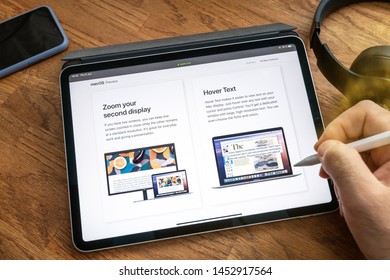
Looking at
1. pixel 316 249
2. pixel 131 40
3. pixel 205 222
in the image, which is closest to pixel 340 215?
pixel 316 249

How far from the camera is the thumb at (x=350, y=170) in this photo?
0.47 meters

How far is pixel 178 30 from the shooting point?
26.6 inches

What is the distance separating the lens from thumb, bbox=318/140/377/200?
47 centimetres

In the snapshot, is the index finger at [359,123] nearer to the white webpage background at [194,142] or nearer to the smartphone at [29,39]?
the white webpage background at [194,142]

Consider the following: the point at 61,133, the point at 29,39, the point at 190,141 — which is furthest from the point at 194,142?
the point at 29,39

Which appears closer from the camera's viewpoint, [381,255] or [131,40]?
[381,255]

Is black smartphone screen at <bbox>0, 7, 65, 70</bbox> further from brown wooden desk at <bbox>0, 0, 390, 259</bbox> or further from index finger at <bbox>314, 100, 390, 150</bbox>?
index finger at <bbox>314, 100, 390, 150</bbox>

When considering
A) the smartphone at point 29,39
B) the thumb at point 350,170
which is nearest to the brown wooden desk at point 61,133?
the smartphone at point 29,39

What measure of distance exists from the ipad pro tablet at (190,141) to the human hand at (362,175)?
61 millimetres

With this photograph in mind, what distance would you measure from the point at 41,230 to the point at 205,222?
0.80 feet

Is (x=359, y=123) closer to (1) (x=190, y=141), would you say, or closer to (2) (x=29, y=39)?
(1) (x=190, y=141)

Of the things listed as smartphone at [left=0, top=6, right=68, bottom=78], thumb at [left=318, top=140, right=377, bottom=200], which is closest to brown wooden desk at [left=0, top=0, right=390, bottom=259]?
smartphone at [left=0, top=6, right=68, bottom=78]

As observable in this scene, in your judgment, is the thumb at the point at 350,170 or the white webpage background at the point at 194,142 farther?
the white webpage background at the point at 194,142
